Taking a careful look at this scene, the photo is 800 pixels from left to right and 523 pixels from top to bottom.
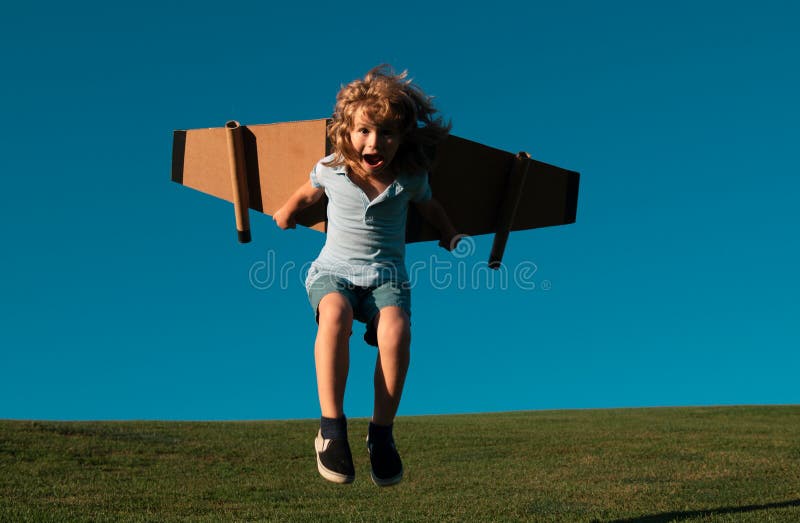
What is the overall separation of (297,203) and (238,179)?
0.58 meters

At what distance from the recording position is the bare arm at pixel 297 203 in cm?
470

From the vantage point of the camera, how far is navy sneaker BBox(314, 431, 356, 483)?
165 inches

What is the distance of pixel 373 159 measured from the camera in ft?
14.6

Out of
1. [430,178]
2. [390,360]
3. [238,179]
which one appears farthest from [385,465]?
[238,179]

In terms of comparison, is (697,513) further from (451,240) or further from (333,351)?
→ (333,351)

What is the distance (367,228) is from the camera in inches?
176

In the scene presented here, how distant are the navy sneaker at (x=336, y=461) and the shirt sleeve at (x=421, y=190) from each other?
4.89 ft

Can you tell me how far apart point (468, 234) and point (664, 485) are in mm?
6938

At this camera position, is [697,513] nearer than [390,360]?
No

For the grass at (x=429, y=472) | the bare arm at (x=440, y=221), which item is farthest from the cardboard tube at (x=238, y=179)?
the grass at (x=429, y=472)

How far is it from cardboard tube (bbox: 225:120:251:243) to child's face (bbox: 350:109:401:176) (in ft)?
3.09

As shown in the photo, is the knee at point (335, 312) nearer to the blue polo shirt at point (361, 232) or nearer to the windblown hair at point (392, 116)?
the blue polo shirt at point (361, 232)

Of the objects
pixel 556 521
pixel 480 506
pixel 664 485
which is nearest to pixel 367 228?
pixel 556 521

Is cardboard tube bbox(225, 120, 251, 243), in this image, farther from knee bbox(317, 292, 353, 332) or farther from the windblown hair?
knee bbox(317, 292, 353, 332)
